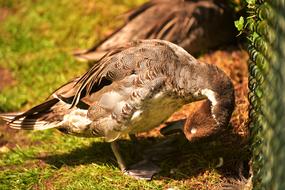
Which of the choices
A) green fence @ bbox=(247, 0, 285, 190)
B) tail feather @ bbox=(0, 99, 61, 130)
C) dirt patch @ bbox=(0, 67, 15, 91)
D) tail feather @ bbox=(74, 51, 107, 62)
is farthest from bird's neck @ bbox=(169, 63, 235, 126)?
dirt patch @ bbox=(0, 67, 15, 91)

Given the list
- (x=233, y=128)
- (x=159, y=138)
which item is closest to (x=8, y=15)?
(x=159, y=138)

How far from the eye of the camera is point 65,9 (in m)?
7.65

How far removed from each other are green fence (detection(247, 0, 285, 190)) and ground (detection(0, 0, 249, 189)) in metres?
0.97

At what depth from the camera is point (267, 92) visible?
324cm

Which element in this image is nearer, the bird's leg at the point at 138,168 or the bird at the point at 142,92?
the bird at the point at 142,92

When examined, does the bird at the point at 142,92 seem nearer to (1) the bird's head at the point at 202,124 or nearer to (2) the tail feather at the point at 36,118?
(1) the bird's head at the point at 202,124

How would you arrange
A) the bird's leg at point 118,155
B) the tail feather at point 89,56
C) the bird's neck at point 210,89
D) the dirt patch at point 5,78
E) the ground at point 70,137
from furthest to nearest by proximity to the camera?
the dirt patch at point 5,78
the tail feather at point 89,56
the bird's leg at point 118,155
the ground at point 70,137
the bird's neck at point 210,89

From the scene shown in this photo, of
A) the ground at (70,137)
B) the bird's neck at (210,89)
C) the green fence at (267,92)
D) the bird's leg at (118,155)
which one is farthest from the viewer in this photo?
the bird's leg at (118,155)

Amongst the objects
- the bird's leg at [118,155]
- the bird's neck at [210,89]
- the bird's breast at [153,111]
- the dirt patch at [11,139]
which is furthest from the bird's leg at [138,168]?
the dirt patch at [11,139]

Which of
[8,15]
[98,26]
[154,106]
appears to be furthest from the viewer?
[8,15]

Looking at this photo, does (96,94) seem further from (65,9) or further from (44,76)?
(65,9)

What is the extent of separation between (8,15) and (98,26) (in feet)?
4.55

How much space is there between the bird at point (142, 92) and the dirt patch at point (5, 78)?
1884 mm

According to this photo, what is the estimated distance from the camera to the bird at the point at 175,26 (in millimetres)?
6469
